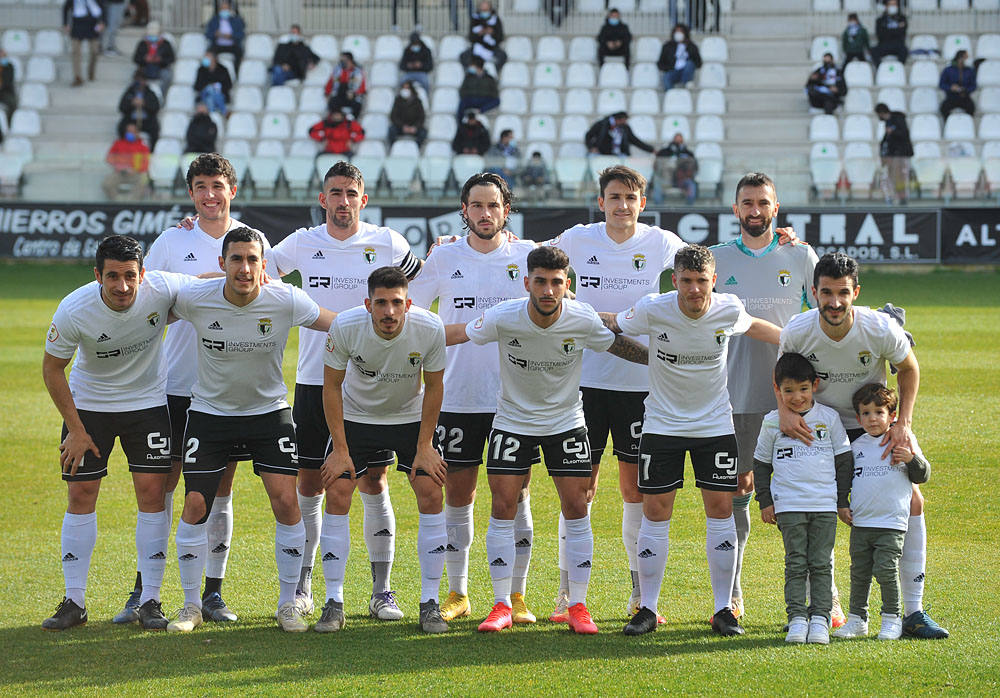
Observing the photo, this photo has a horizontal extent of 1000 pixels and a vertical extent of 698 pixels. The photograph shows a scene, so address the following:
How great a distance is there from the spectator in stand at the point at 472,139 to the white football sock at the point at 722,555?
1702 cm

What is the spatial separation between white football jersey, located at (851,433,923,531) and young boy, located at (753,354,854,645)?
0.09 metres

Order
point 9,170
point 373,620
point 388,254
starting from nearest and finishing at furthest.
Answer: point 373,620 < point 388,254 < point 9,170

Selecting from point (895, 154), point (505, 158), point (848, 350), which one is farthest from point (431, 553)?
point (895, 154)

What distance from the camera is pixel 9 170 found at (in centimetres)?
2117

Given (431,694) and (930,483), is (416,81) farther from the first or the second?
(431,694)

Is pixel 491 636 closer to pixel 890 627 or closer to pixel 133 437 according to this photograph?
pixel 890 627

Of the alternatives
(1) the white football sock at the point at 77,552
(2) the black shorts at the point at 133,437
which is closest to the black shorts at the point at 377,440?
(2) the black shorts at the point at 133,437

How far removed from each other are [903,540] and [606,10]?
24107 millimetres

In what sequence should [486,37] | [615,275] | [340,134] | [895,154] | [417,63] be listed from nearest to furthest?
[615,275], [895,154], [340,134], [417,63], [486,37]

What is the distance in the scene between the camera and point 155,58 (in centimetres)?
2628

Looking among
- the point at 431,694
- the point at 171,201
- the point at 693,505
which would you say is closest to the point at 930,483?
the point at 693,505

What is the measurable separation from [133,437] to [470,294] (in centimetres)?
178

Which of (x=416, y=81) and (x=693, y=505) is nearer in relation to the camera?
(x=693, y=505)

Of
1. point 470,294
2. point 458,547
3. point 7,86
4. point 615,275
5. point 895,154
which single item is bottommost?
point 458,547
